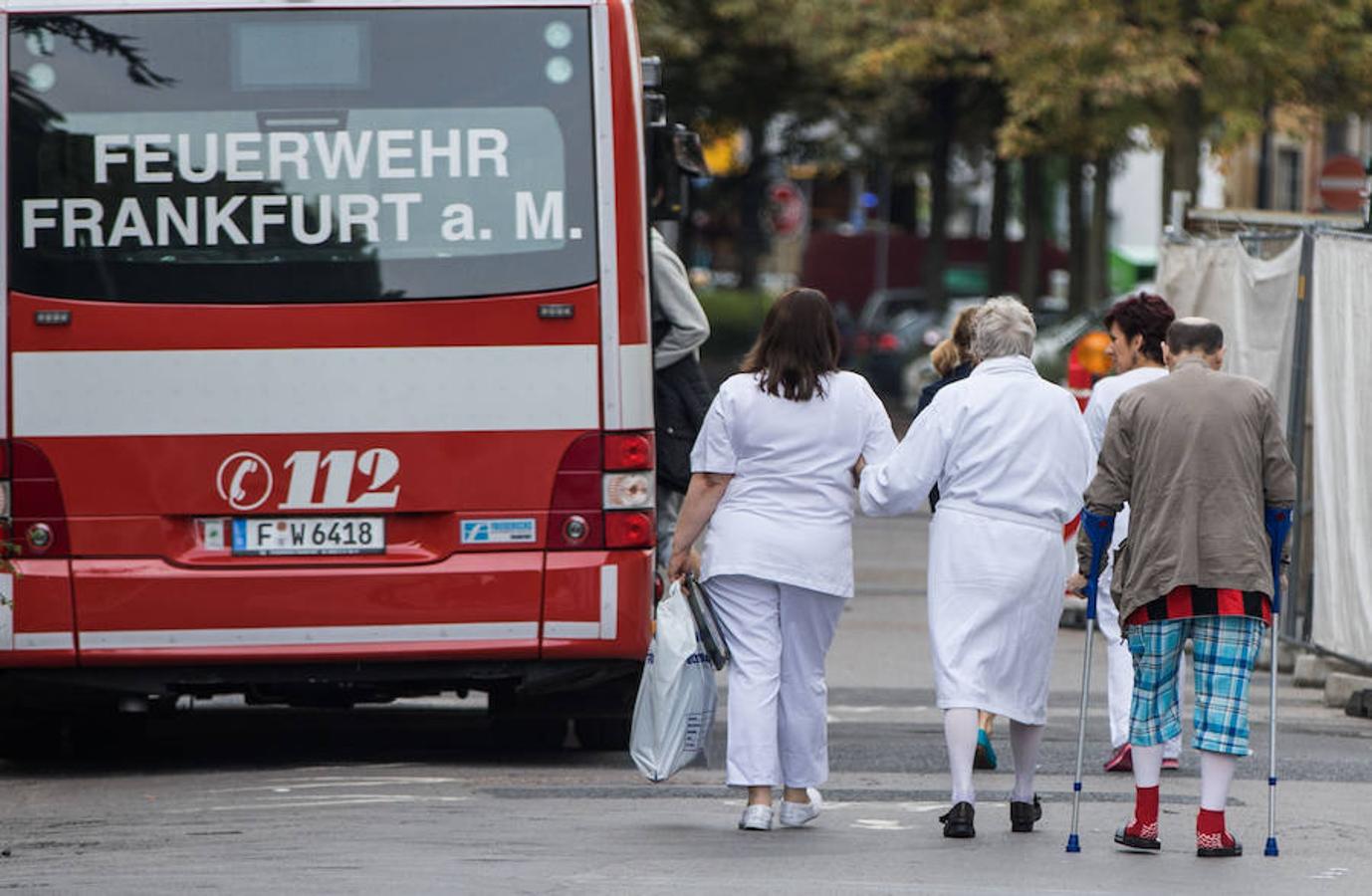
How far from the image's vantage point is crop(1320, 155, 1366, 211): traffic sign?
20.2 metres

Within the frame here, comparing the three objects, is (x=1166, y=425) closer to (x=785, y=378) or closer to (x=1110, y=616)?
(x=785, y=378)

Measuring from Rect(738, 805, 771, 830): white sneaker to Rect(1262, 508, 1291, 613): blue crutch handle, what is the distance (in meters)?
1.60

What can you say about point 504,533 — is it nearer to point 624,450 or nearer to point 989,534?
point 624,450

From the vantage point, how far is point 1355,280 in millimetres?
12406

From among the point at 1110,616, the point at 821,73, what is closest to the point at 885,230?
the point at 821,73

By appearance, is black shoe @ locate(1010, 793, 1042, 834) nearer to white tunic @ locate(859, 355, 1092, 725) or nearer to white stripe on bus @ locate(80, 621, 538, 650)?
white tunic @ locate(859, 355, 1092, 725)

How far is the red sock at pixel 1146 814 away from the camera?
26.8ft

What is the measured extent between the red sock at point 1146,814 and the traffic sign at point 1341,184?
41.2 ft

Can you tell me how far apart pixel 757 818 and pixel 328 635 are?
76.5 inches

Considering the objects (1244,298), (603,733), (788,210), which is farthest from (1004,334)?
(788,210)

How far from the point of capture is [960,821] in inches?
329

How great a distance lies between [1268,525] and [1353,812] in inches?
51.8

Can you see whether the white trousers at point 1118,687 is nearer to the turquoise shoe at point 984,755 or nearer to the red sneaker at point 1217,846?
the turquoise shoe at point 984,755

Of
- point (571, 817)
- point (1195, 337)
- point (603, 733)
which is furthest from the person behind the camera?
point (603, 733)
